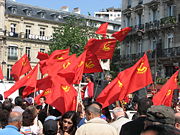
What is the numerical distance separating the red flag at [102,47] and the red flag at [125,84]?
5.76ft

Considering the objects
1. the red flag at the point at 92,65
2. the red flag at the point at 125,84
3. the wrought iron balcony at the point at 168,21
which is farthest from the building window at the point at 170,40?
the red flag at the point at 125,84

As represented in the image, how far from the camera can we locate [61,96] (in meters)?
9.66

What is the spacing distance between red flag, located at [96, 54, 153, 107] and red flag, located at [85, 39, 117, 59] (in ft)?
5.76

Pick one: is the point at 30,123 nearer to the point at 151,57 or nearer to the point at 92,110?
the point at 92,110

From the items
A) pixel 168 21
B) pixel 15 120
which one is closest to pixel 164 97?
pixel 15 120

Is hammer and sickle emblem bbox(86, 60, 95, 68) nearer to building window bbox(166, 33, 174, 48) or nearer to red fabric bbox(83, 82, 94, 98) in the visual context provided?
red fabric bbox(83, 82, 94, 98)

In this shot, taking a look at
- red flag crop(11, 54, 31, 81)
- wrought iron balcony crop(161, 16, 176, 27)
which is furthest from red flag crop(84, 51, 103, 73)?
wrought iron balcony crop(161, 16, 176, 27)

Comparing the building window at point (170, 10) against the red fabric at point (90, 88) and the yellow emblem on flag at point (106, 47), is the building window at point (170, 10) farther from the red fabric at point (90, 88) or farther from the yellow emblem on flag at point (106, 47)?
the red fabric at point (90, 88)

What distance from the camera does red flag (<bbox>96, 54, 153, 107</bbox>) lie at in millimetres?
9617

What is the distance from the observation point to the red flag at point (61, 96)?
30.7ft

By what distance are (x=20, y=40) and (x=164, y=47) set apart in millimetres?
30651

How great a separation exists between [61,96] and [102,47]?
3.64m

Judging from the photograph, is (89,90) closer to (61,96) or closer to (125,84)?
(125,84)

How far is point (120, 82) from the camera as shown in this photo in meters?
10.2
